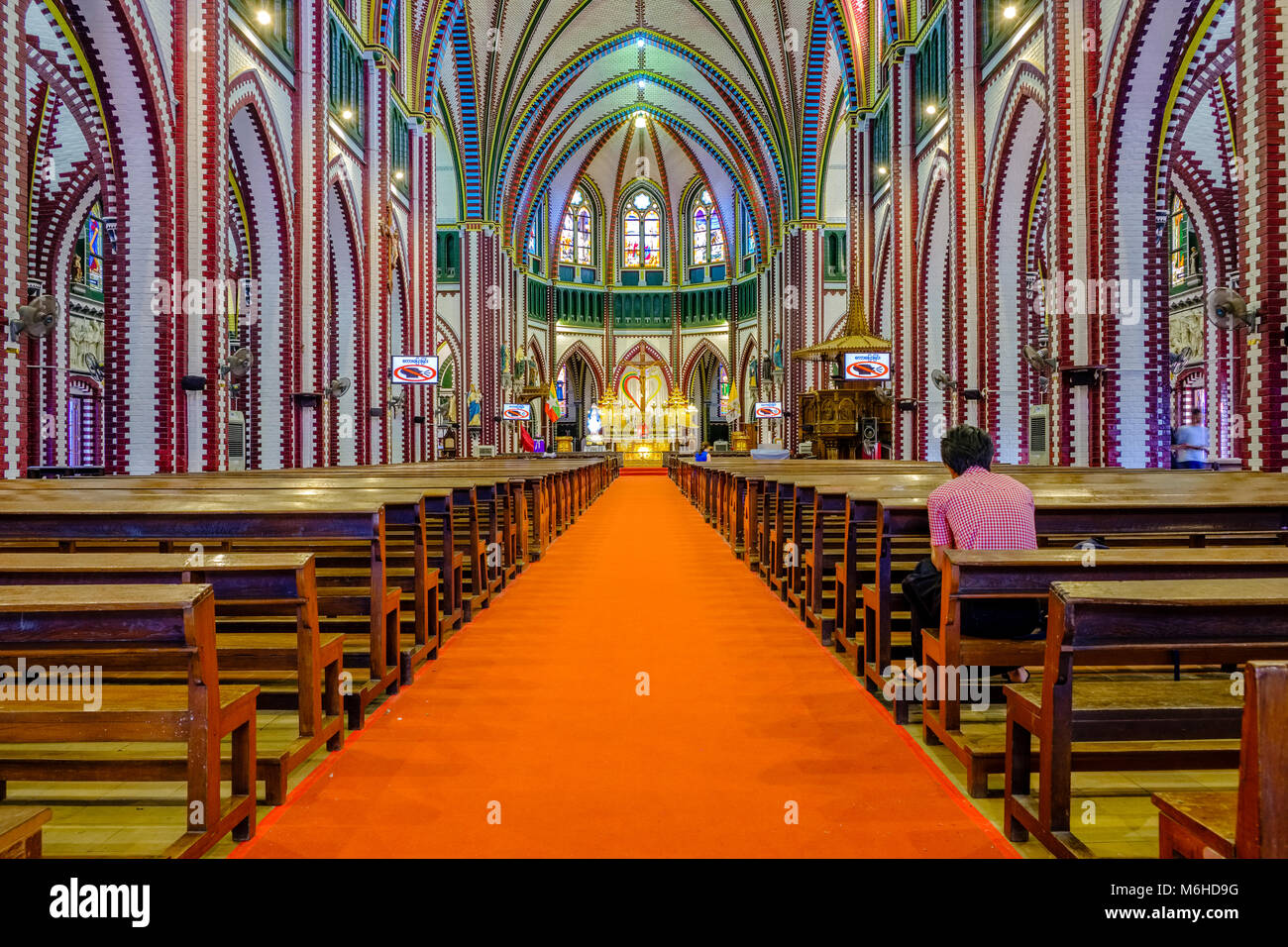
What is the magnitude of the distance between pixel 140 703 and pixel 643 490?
65.5 ft

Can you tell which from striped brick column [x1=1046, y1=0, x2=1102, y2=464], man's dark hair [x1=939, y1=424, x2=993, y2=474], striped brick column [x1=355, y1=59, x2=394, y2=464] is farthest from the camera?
striped brick column [x1=355, y1=59, x2=394, y2=464]

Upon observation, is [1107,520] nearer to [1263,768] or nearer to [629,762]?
[629,762]

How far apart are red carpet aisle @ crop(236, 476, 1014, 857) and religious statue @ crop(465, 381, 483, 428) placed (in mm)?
24213

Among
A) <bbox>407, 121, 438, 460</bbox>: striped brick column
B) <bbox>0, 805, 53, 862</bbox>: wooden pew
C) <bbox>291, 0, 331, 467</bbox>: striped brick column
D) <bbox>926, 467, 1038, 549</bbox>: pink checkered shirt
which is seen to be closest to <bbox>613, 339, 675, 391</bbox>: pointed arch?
<bbox>407, 121, 438, 460</bbox>: striped brick column

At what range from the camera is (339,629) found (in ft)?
14.7

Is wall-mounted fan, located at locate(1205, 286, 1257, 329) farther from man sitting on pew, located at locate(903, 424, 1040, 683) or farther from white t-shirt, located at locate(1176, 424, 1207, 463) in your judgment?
man sitting on pew, located at locate(903, 424, 1040, 683)

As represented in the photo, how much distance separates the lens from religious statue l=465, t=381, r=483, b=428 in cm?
2898

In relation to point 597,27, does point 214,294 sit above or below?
below

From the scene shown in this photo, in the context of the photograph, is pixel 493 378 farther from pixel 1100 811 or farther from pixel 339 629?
pixel 1100 811

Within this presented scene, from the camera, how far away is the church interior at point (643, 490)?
245cm

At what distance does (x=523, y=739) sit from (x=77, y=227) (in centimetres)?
1860
